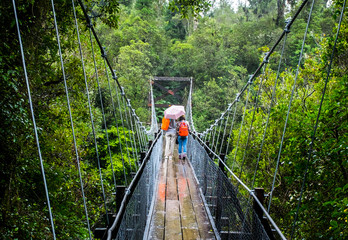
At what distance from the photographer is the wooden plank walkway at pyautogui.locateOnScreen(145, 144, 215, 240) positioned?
238 cm

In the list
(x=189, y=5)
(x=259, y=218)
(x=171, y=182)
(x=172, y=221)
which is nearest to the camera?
(x=259, y=218)

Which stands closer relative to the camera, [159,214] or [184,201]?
[159,214]

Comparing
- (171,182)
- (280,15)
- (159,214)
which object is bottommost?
(171,182)

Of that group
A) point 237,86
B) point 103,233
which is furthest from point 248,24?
point 103,233

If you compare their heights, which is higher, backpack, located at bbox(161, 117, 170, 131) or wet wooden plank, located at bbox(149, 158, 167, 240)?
backpack, located at bbox(161, 117, 170, 131)

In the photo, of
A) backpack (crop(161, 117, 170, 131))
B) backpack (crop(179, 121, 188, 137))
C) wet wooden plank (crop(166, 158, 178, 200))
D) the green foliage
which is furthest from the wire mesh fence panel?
backpack (crop(161, 117, 170, 131))

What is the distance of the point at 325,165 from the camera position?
262 cm

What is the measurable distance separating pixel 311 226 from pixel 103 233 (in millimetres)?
2305

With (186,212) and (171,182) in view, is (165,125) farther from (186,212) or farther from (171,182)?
(186,212)

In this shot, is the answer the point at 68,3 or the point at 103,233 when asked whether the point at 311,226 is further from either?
the point at 68,3

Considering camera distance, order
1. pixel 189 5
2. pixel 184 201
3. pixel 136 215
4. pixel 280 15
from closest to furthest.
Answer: pixel 136 215 → pixel 189 5 → pixel 184 201 → pixel 280 15

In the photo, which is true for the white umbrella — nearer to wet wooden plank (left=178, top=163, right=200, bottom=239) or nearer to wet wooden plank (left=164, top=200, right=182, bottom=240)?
wet wooden plank (left=178, top=163, right=200, bottom=239)

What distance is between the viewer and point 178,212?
9.36ft

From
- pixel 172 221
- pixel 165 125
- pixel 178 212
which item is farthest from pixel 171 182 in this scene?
pixel 165 125
